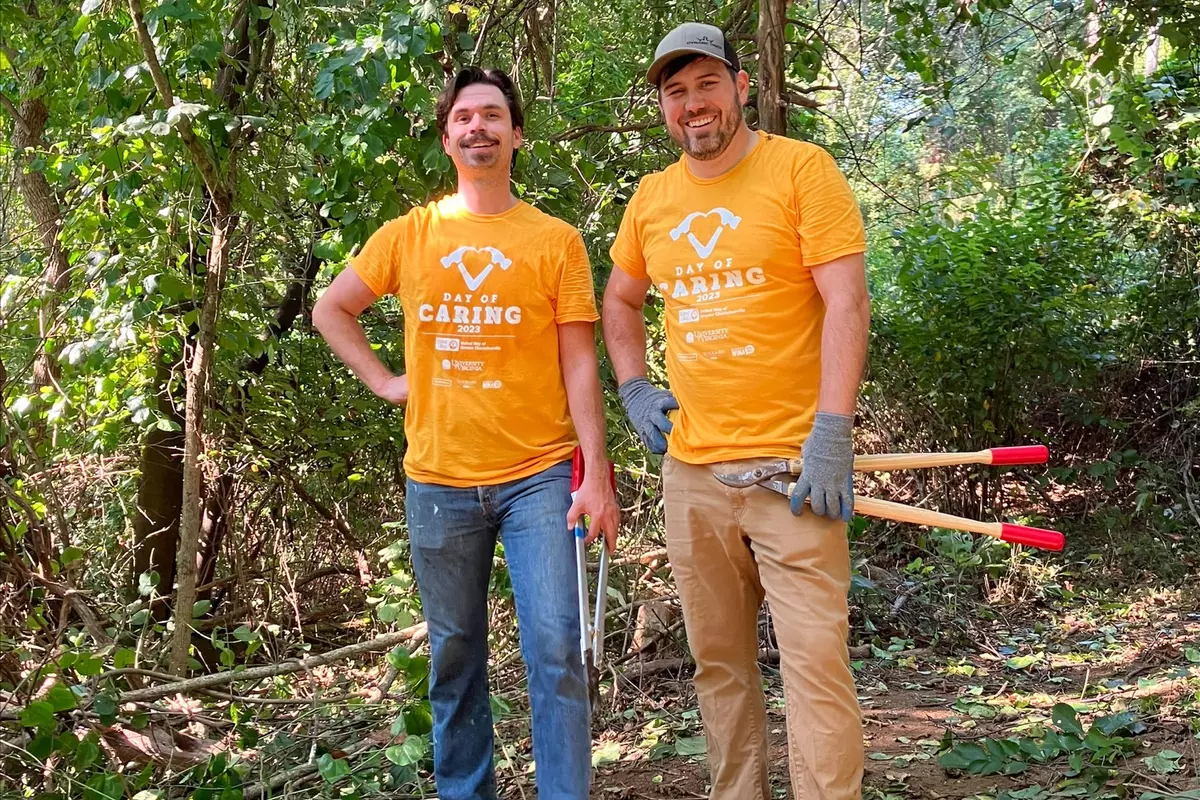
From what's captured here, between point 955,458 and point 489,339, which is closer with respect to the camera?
point 955,458

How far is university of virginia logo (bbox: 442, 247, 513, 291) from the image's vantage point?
261cm

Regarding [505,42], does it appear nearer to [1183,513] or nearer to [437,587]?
[437,587]

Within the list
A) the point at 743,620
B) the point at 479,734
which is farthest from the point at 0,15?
the point at 743,620

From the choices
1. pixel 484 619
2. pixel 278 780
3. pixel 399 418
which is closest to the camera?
pixel 484 619

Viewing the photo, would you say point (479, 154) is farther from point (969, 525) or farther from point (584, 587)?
point (969, 525)

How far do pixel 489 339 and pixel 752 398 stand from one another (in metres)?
0.66

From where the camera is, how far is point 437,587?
2.66 meters

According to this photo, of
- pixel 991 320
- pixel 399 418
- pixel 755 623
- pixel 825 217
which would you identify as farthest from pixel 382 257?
pixel 991 320

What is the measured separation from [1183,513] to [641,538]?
3847 mm

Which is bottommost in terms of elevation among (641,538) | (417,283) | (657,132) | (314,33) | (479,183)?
(641,538)

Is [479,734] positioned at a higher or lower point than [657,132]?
lower

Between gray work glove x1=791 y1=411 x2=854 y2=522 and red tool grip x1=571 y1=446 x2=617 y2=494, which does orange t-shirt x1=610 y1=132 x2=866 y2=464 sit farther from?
red tool grip x1=571 y1=446 x2=617 y2=494

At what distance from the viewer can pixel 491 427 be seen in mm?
2594

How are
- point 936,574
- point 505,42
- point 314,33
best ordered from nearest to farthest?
point 314,33 → point 505,42 → point 936,574
